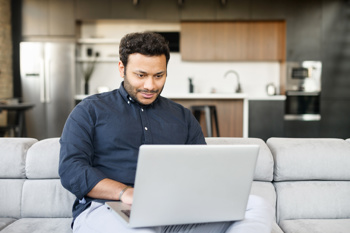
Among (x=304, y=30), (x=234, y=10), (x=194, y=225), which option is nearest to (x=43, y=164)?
(x=194, y=225)

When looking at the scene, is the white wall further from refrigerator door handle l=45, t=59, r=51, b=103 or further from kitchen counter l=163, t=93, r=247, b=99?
kitchen counter l=163, t=93, r=247, b=99

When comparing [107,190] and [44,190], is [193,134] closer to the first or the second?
[107,190]

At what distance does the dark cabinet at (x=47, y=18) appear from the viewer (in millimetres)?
→ 6602

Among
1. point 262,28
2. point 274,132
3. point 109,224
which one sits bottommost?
point 274,132

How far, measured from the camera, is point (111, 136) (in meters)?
1.75

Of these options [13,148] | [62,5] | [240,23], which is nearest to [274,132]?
[240,23]

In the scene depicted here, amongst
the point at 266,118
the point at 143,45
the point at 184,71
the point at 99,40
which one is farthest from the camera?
the point at 184,71

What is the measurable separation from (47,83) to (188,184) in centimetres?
580

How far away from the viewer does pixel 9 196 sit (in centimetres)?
207

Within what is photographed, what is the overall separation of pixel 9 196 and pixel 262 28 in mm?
5629

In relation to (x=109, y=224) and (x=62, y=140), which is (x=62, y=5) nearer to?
(x=62, y=140)

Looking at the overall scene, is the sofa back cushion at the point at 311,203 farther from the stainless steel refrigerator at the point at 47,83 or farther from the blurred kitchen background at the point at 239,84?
A: the stainless steel refrigerator at the point at 47,83

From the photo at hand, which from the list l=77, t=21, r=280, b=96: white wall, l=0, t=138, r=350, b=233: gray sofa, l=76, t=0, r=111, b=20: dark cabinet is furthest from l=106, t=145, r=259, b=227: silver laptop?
l=77, t=21, r=280, b=96: white wall

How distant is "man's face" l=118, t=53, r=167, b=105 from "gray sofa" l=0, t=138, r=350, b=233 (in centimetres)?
63
